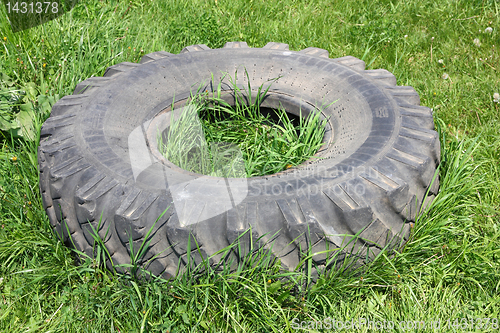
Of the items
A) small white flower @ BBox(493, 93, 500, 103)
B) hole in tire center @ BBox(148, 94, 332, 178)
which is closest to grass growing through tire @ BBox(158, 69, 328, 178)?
hole in tire center @ BBox(148, 94, 332, 178)

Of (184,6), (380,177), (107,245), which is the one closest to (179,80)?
(107,245)

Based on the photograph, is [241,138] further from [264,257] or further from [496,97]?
[496,97]

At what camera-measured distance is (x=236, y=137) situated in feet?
8.95

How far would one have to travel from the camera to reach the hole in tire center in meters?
2.38

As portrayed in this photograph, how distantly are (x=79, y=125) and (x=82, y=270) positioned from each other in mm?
675

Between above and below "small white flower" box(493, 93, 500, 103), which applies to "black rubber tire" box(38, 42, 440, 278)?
above

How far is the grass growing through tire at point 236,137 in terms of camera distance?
2.39 m

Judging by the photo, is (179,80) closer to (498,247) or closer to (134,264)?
(134,264)

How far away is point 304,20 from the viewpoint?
3.90 m

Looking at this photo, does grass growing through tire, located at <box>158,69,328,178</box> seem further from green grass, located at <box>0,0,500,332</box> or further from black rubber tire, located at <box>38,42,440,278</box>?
green grass, located at <box>0,0,500,332</box>

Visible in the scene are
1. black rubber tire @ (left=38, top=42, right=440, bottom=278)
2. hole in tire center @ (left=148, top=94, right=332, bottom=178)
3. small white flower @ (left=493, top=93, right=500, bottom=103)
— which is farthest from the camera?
small white flower @ (left=493, top=93, right=500, bottom=103)

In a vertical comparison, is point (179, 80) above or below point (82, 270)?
above

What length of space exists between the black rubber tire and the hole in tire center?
126 millimetres

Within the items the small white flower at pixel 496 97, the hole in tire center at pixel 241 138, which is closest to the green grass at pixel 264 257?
the small white flower at pixel 496 97
